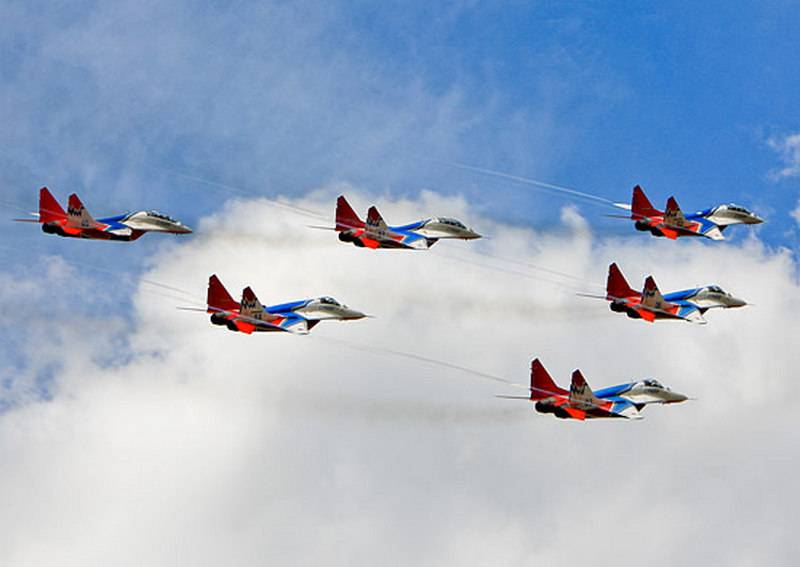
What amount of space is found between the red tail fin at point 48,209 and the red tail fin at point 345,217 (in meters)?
24.5

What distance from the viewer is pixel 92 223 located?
618 ft

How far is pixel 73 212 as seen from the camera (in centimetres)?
18750

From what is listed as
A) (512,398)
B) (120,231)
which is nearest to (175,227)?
(120,231)

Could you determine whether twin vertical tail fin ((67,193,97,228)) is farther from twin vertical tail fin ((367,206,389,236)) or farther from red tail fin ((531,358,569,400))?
red tail fin ((531,358,569,400))

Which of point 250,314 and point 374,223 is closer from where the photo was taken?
point 250,314

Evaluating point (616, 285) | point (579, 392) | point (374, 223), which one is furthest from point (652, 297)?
point (374, 223)

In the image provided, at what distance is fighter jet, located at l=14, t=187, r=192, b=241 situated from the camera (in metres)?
187

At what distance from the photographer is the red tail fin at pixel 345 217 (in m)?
195

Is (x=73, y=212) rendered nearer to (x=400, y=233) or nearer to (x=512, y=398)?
(x=400, y=233)

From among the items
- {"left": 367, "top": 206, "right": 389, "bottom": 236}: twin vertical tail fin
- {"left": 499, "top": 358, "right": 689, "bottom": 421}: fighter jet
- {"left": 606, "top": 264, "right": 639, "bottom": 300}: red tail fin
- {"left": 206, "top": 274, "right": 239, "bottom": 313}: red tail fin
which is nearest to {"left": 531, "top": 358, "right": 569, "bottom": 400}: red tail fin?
{"left": 499, "top": 358, "right": 689, "bottom": 421}: fighter jet

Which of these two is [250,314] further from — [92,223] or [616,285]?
[616,285]

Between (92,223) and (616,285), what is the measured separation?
46843 mm

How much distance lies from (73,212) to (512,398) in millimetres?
41838

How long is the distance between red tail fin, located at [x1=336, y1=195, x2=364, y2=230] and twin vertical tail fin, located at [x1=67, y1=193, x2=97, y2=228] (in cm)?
2232
